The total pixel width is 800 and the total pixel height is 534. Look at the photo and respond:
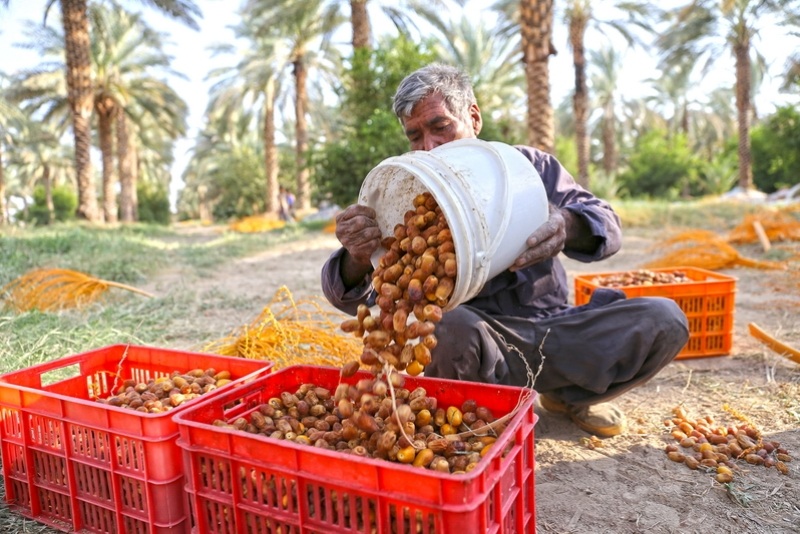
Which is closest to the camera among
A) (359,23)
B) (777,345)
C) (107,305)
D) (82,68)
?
(777,345)

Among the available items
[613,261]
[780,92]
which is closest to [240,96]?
[613,261]

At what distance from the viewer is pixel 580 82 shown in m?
18.5

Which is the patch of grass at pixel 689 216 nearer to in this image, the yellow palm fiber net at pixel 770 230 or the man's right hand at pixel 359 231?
A: the yellow palm fiber net at pixel 770 230

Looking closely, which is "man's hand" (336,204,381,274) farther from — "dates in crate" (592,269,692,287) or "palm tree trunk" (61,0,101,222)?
"palm tree trunk" (61,0,101,222)

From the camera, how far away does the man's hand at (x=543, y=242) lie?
183cm

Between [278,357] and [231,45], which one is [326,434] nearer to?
[278,357]

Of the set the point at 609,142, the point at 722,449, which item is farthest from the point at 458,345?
the point at 609,142

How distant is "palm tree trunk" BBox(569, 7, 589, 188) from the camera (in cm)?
1820

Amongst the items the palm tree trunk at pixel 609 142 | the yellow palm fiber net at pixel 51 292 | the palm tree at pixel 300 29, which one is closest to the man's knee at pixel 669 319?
the yellow palm fiber net at pixel 51 292

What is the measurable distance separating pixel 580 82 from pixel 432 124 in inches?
706

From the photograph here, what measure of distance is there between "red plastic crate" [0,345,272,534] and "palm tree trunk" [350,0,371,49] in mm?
13909

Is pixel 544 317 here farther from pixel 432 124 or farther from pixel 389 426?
pixel 389 426

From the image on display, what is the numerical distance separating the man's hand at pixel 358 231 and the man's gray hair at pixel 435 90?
569mm

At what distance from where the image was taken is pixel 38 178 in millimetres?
48250
